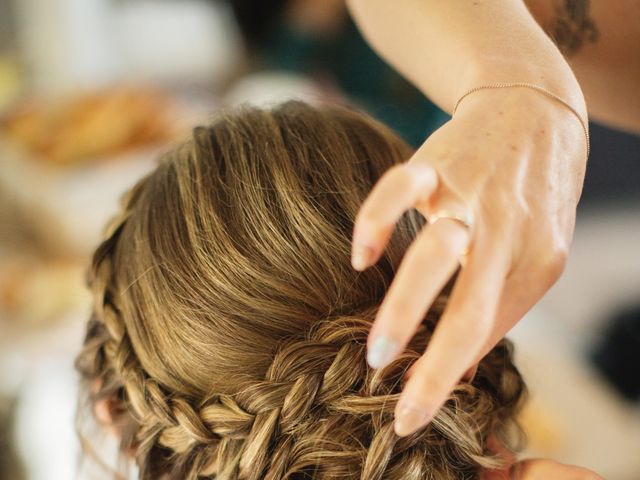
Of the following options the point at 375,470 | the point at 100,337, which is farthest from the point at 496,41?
the point at 100,337

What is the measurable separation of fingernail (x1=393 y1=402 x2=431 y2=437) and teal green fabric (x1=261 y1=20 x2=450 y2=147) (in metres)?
1.85

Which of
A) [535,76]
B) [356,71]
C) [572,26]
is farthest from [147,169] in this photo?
[535,76]

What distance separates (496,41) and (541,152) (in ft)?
0.56

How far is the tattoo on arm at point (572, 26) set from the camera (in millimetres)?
844

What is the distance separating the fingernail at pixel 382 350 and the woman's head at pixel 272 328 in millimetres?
156

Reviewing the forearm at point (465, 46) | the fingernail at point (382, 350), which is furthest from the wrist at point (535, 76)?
the fingernail at point (382, 350)

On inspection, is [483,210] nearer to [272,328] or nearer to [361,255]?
[361,255]

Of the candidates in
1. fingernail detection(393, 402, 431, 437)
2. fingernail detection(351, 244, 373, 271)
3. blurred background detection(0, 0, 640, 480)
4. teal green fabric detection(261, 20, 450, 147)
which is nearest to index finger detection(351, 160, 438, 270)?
fingernail detection(351, 244, 373, 271)

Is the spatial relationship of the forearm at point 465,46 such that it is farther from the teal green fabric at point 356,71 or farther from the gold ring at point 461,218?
the teal green fabric at point 356,71

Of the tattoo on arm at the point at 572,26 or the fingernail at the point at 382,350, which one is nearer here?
the fingernail at the point at 382,350

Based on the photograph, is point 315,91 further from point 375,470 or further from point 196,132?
point 375,470

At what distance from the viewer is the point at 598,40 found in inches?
33.3

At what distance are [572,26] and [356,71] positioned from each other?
191 cm

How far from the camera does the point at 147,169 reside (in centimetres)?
187
